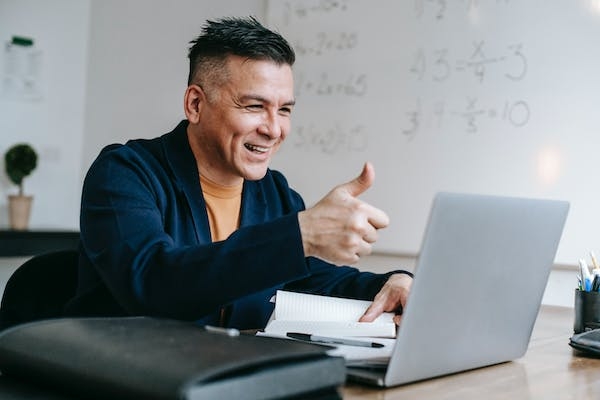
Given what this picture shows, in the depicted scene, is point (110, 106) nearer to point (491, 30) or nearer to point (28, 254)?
point (28, 254)

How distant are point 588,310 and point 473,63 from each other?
4.62ft

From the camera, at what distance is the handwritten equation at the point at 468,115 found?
8.79 feet

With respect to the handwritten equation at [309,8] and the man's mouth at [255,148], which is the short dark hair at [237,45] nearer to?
the man's mouth at [255,148]

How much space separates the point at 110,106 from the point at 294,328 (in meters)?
2.63

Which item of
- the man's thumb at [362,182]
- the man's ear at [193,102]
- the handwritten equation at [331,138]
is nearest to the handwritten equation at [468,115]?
the handwritten equation at [331,138]

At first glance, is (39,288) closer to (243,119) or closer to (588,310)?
(243,119)

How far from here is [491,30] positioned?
273cm

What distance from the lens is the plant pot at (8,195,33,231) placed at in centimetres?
328

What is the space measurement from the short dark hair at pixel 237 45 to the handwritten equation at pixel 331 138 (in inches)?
54.2

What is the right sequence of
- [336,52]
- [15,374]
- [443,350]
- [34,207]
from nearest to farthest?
[15,374] → [443,350] → [336,52] → [34,207]

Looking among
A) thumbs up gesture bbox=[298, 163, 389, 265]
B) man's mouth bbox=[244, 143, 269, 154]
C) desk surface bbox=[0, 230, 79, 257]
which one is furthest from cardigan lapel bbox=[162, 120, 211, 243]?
desk surface bbox=[0, 230, 79, 257]

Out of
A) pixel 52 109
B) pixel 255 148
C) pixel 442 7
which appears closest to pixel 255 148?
Result: pixel 255 148

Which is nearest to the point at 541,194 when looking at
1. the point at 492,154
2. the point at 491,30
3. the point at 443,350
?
the point at 492,154

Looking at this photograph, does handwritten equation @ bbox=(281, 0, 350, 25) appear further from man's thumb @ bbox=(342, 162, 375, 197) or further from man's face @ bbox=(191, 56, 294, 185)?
man's thumb @ bbox=(342, 162, 375, 197)
